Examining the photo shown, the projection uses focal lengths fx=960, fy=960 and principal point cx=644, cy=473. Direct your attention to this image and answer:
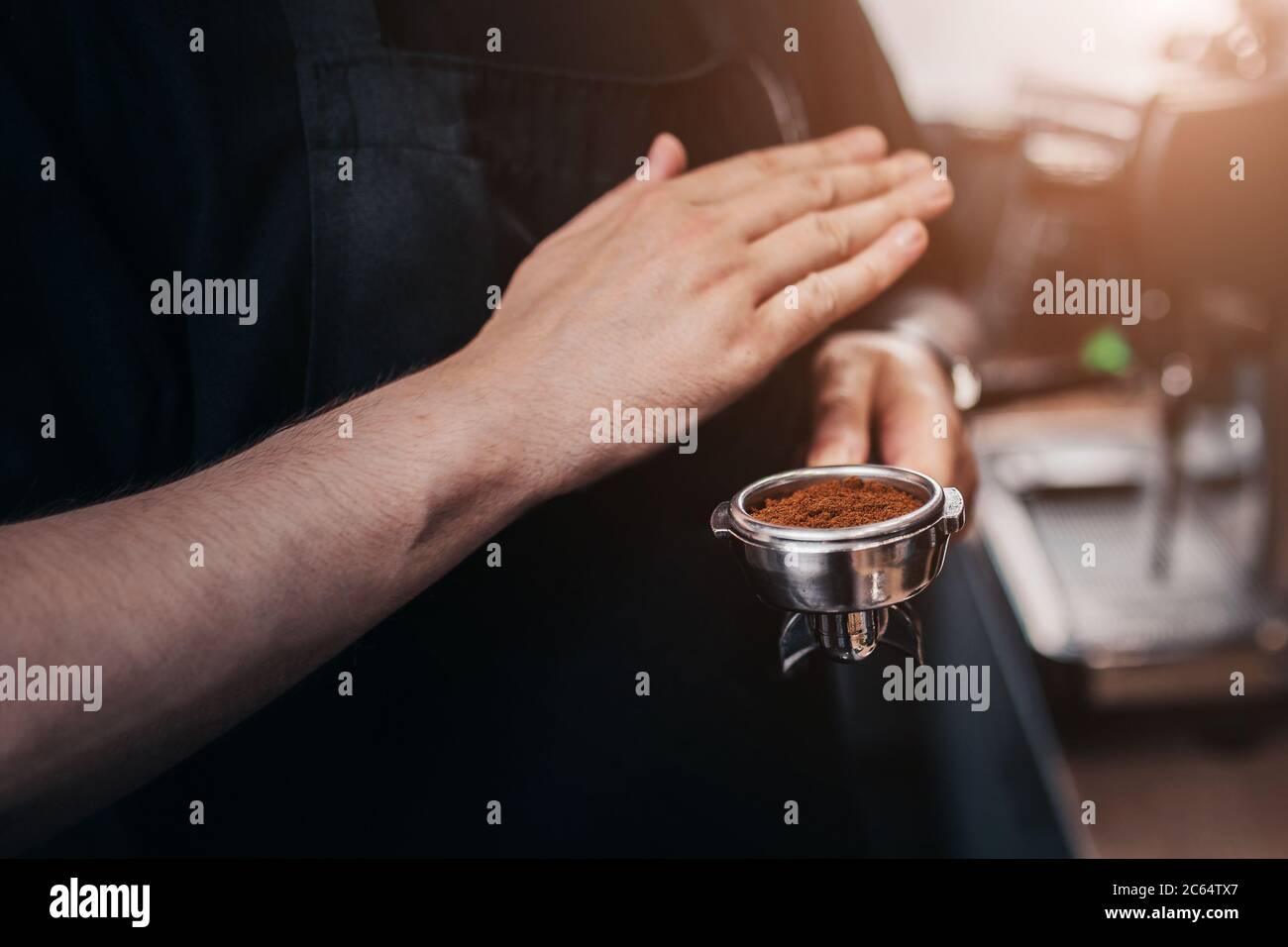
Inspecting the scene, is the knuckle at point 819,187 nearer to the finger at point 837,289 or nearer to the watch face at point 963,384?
the finger at point 837,289

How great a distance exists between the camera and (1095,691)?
1.79 meters

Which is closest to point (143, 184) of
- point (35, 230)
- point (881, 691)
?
point (35, 230)

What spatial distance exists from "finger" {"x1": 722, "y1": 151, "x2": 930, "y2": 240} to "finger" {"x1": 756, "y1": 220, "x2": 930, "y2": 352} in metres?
0.04

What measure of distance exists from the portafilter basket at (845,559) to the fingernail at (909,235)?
0.23m

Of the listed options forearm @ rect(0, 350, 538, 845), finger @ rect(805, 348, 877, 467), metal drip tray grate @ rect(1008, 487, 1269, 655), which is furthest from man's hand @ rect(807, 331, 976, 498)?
metal drip tray grate @ rect(1008, 487, 1269, 655)

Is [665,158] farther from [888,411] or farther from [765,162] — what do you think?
[888,411]

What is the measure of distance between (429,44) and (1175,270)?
1.66m

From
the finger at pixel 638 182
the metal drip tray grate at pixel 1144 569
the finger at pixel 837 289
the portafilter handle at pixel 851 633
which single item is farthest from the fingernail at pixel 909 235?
the metal drip tray grate at pixel 1144 569

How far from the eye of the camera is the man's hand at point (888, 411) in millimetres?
630

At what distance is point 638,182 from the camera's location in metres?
0.67

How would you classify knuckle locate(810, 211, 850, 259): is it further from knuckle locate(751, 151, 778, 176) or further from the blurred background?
the blurred background

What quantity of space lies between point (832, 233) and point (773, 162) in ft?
0.28

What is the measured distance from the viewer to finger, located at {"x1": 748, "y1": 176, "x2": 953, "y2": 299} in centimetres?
62
